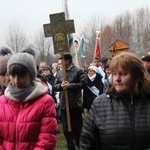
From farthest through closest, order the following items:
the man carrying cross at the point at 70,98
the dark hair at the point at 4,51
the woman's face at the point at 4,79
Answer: the man carrying cross at the point at 70,98 < the dark hair at the point at 4,51 < the woman's face at the point at 4,79

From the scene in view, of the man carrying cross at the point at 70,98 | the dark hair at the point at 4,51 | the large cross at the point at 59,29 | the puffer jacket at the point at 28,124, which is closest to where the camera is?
the puffer jacket at the point at 28,124

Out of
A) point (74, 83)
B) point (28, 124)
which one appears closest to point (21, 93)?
point (28, 124)

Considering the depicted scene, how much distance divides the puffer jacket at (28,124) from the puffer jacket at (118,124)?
16.6 inches

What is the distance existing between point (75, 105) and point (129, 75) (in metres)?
5.33

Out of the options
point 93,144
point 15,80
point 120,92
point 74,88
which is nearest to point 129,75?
point 120,92

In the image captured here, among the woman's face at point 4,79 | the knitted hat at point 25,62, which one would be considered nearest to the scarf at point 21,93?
the knitted hat at point 25,62

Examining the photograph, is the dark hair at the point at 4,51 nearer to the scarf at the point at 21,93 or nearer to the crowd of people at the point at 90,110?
the crowd of people at the point at 90,110

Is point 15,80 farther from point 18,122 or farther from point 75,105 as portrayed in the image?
point 75,105

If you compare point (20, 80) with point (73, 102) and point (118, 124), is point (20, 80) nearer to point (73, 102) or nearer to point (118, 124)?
point (118, 124)

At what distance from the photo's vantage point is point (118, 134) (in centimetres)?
341

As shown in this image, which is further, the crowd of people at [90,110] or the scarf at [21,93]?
the scarf at [21,93]

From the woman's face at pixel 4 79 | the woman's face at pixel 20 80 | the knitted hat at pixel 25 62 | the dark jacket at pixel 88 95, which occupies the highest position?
the knitted hat at pixel 25 62

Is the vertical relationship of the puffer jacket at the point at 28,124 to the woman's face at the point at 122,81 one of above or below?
below

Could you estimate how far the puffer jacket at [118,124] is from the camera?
11.0 feet
